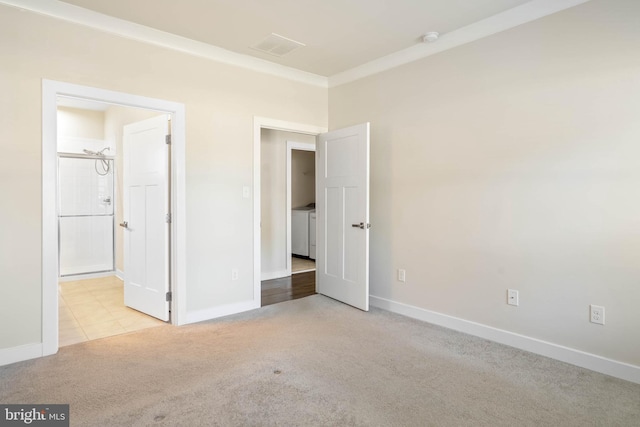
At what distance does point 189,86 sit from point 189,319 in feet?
7.31

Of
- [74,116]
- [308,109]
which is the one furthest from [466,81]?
[74,116]

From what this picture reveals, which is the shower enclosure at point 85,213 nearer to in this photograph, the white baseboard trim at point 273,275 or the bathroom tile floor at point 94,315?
the bathroom tile floor at point 94,315

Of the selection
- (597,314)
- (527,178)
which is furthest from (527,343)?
(527,178)

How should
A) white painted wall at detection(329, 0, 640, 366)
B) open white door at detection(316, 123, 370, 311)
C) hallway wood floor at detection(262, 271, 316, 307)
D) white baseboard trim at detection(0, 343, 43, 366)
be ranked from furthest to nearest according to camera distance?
hallway wood floor at detection(262, 271, 316, 307) < open white door at detection(316, 123, 370, 311) < white baseboard trim at detection(0, 343, 43, 366) < white painted wall at detection(329, 0, 640, 366)

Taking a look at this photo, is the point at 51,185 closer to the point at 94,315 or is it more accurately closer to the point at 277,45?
the point at 94,315

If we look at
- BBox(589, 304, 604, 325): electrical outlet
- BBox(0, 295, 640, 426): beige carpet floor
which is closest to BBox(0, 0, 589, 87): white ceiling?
BBox(589, 304, 604, 325): electrical outlet

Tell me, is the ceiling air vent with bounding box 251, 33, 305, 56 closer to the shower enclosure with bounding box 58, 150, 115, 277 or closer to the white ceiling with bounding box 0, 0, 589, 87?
the white ceiling with bounding box 0, 0, 589, 87

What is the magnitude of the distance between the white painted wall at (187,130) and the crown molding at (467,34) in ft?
2.44

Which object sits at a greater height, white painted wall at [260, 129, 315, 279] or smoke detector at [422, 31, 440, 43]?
smoke detector at [422, 31, 440, 43]

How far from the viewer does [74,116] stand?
5.47 meters

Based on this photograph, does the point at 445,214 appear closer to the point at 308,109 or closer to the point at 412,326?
the point at 412,326

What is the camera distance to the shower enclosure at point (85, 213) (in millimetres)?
5422

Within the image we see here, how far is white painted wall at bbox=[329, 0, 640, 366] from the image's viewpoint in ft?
7.66

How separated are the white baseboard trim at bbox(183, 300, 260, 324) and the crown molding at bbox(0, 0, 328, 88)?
2.50 meters
